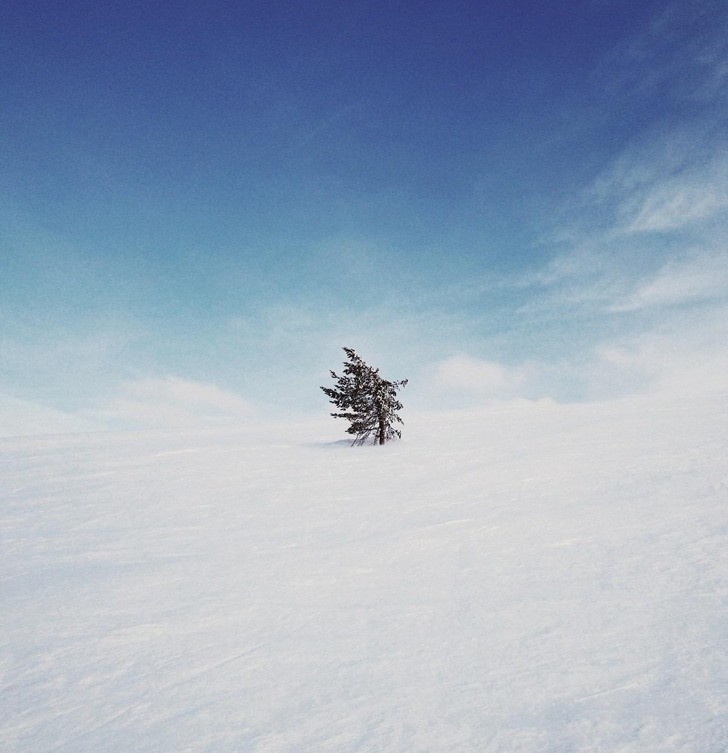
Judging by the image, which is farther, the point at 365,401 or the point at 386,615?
the point at 365,401

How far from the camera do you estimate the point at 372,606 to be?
5.41 meters

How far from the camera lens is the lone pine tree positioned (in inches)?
770

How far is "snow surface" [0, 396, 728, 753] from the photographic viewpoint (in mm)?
3383

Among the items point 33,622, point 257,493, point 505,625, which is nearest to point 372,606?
point 505,625

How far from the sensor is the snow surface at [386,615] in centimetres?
338

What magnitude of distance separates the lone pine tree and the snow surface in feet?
25.6

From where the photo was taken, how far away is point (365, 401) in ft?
65.3

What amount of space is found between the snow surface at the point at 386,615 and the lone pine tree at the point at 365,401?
7.79 meters

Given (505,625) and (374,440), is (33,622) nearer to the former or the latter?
(505,625)

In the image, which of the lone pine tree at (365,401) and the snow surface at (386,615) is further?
the lone pine tree at (365,401)

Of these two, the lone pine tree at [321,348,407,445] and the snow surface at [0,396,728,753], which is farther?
the lone pine tree at [321,348,407,445]

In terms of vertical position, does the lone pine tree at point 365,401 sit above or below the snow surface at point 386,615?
above

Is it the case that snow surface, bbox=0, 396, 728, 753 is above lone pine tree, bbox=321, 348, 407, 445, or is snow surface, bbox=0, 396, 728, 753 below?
below

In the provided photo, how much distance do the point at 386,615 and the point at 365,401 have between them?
14.8 metres
